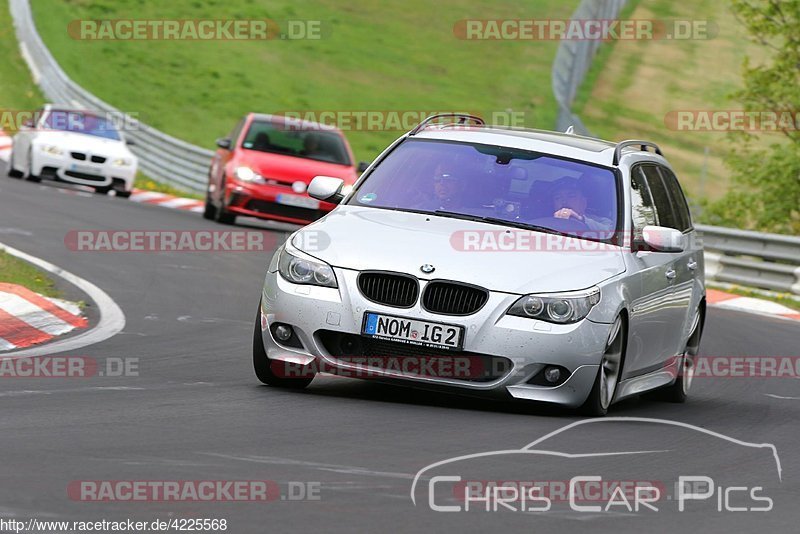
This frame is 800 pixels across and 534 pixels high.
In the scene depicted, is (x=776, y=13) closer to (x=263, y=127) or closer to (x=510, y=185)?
(x=263, y=127)

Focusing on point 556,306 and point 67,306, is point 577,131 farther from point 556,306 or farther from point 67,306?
point 556,306

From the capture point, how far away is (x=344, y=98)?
4644cm

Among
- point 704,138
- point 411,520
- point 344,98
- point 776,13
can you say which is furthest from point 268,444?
point 704,138

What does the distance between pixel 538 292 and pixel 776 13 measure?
20.0 meters

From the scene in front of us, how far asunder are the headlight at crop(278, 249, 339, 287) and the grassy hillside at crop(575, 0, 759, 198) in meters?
29.2

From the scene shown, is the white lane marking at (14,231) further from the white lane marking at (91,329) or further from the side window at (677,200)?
the side window at (677,200)

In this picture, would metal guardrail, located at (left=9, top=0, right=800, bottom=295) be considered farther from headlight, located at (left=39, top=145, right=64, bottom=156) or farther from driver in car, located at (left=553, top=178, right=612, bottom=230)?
driver in car, located at (left=553, top=178, right=612, bottom=230)

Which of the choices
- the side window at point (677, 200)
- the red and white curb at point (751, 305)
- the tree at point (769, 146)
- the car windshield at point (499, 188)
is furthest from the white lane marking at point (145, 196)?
the car windshield at point (499, 188)

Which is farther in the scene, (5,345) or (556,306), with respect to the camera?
(5,345)

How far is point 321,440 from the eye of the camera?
23.6ft

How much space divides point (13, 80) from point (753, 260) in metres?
21.8

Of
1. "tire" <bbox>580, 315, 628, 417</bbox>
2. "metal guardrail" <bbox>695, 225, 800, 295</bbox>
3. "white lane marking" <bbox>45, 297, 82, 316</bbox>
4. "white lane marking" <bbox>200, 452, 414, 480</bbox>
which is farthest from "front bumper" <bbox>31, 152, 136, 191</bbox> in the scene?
"white lane marking" <bbox>200, 452, 414, 480</bbox>

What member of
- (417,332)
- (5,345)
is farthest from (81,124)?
(417,332)

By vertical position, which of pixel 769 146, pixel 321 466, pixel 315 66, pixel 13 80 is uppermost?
pixel 321 466
